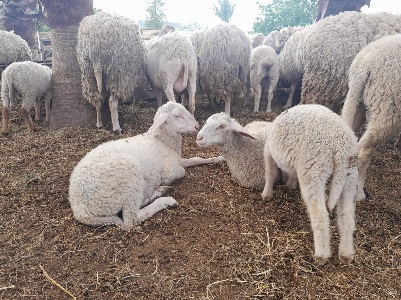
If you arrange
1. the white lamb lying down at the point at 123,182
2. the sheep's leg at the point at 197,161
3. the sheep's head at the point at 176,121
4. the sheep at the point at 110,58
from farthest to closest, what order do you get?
1. the sheep at the point at 110,58
2. the sheep's leg at the point at 197,161
3. the sheep's head at the point at 176,121
4. the white lamb lying down at the point at 123,182

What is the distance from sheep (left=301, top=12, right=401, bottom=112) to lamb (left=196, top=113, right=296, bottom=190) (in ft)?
4.32

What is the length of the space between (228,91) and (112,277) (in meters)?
4.64

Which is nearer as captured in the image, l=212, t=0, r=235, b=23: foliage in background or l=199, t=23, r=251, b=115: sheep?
l=199, t=23, r=251, b=115: sheep

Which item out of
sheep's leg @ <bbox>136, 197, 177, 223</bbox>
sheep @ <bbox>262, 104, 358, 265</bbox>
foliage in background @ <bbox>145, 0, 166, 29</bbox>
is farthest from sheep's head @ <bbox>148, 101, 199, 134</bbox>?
foliage in background @ <bbox>145, 0, 166, 29</bbox>

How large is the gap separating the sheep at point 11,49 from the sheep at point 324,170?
23.5 ft

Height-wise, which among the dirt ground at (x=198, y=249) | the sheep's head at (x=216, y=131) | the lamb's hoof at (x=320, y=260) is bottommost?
the dirt ground at (x=198, y=249)

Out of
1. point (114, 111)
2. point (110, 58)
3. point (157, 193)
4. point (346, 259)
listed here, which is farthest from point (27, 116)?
point (346, 259)

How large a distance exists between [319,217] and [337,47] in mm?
2636

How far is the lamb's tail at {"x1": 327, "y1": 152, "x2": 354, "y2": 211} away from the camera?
84.4 inches

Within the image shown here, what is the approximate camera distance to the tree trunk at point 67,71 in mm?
5391

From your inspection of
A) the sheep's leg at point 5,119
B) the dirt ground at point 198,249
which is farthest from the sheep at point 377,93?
the sheep's leg at point 5,119

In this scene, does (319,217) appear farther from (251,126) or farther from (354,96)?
(251,126)

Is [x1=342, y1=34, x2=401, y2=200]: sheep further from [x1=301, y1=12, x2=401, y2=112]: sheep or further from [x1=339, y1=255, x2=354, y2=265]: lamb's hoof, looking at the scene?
[x1=339, y1=255, x2=354, y2=265]: lamb's hoof

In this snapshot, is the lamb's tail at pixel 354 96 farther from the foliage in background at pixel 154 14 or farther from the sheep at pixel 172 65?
the foliage in background at pixel 154 14
